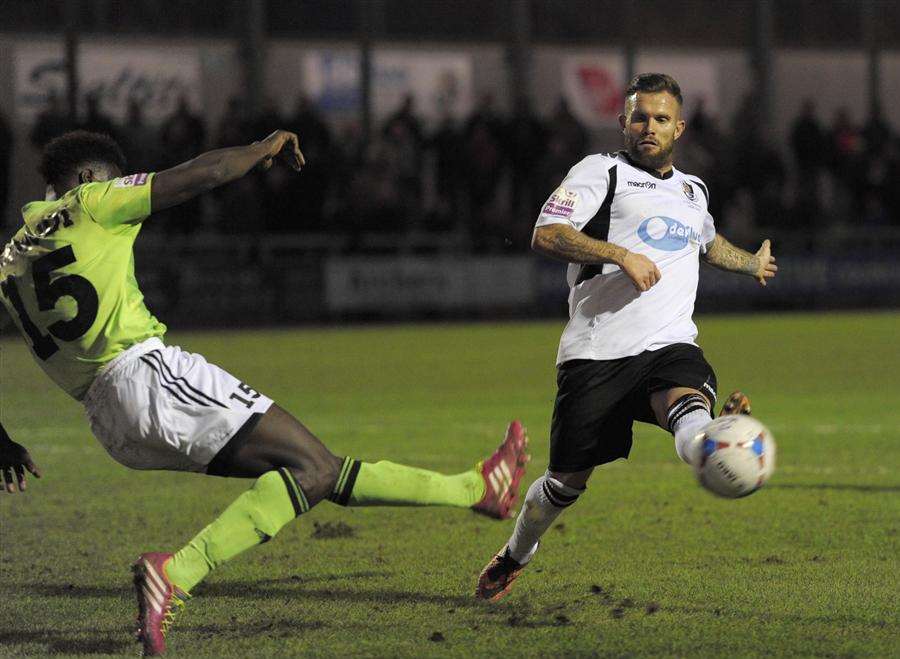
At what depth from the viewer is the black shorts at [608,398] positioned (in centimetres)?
601

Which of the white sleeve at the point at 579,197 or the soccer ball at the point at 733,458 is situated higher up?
the white sleeve at the point at 579,197

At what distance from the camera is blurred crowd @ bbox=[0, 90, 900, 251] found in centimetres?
2227

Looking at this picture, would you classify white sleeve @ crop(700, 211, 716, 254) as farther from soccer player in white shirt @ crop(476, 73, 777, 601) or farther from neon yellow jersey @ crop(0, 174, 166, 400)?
neon yellow jersey @ crop(0, 174, 166, 400)

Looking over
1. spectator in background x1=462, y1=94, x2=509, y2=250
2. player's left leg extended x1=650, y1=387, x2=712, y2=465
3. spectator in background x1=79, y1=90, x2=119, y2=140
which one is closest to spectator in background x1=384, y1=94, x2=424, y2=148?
spectator in background x1=462, y1=94, x2=509, y2=250

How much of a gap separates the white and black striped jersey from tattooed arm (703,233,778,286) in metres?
0.41

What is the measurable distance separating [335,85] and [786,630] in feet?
84.3

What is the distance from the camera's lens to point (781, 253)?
25.3 m

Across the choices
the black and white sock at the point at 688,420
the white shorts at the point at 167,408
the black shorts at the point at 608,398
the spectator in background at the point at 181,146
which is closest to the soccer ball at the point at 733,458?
the black and white sock at the point at 688,420

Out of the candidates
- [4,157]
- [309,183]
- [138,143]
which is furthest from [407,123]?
[4,157]

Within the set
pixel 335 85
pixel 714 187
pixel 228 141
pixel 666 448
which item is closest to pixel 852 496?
pixel 666 448

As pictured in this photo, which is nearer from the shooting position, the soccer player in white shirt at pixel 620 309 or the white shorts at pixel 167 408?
the white shorts at pixel 167 408

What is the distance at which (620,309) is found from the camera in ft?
20.1

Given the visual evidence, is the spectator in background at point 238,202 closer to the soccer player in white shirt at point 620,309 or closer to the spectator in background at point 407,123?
the spectator in background at point 407,123

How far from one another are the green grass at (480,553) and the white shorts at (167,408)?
2.39ft
